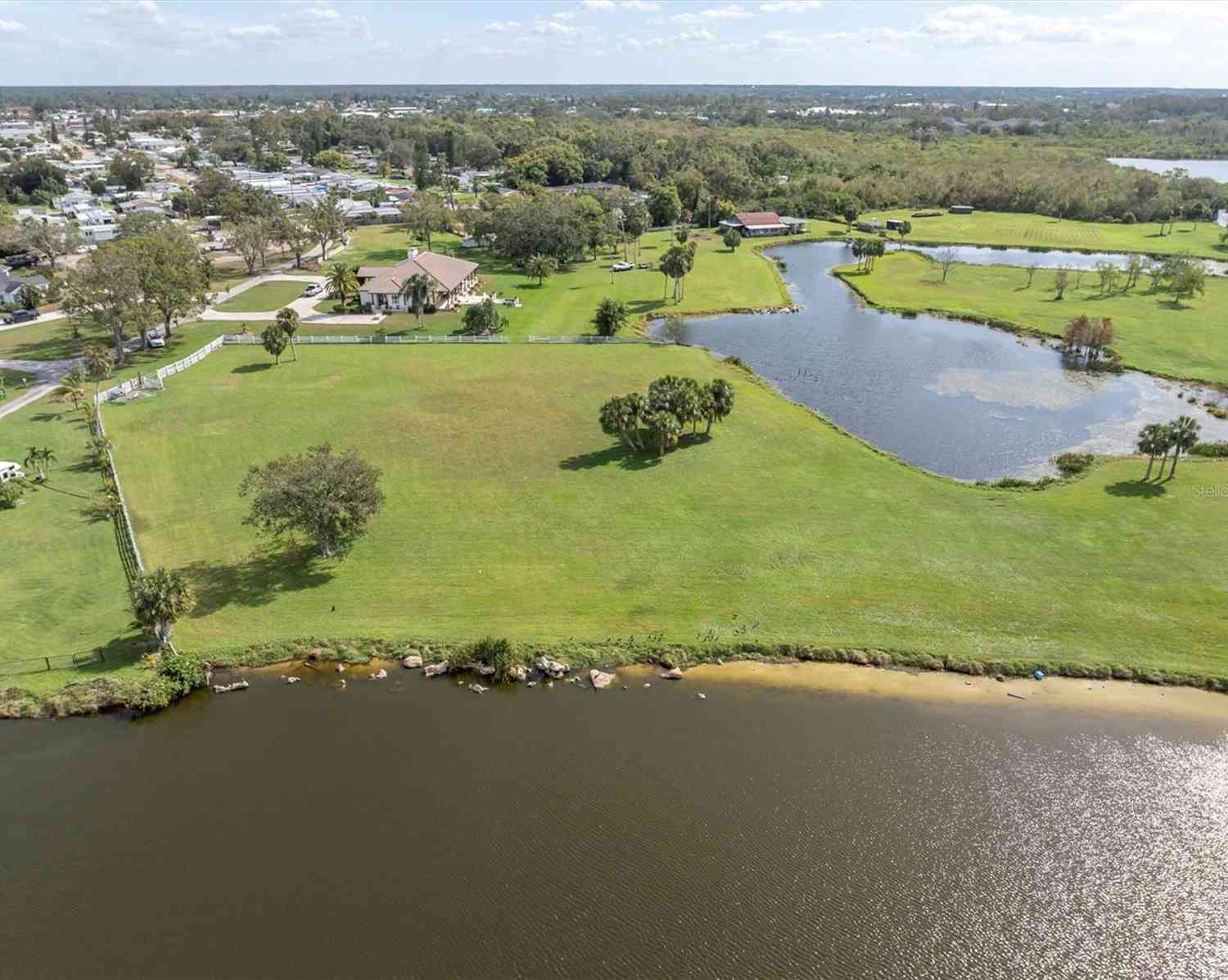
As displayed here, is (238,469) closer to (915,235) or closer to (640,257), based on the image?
(640,257)

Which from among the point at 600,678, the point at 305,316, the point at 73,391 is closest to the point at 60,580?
the point at 600,678

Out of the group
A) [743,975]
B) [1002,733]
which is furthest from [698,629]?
[743,975]

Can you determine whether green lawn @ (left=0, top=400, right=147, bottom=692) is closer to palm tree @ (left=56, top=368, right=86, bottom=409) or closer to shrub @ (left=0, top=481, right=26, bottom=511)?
shrub @ (left=0, top=481, right=26, bottom=511)

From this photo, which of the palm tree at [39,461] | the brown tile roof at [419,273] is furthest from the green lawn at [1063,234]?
the palm tree at [39,461]

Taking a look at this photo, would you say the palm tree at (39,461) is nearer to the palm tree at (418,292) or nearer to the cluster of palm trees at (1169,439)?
the palm tree at (418,292)

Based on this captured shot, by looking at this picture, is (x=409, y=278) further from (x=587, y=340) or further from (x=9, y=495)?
(x=9, y=495)

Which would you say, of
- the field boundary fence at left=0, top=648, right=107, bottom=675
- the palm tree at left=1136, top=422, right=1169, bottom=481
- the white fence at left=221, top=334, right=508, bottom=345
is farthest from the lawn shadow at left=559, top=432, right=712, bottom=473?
the white fence at left=221, top=334, right=508, bottom=345
